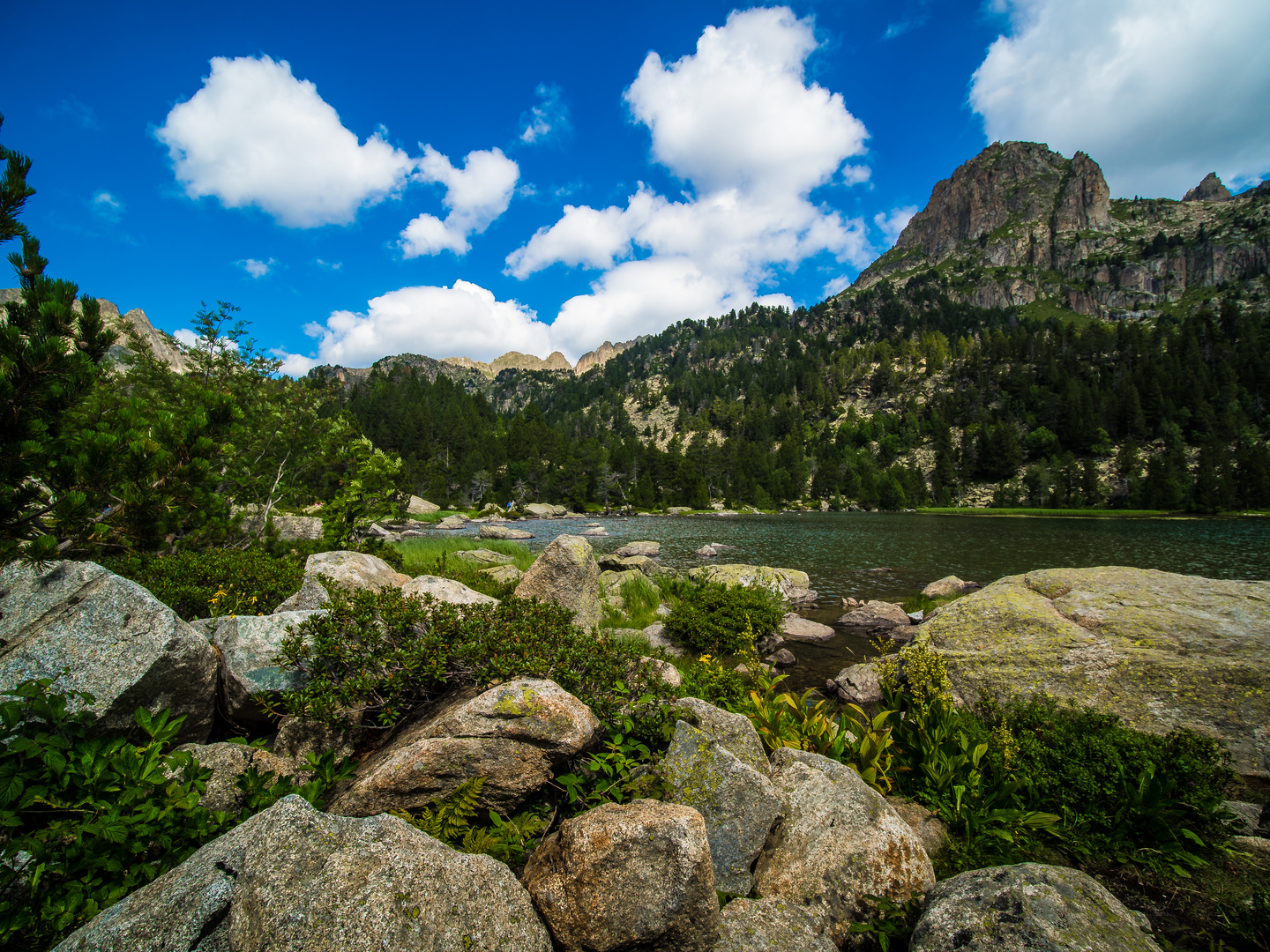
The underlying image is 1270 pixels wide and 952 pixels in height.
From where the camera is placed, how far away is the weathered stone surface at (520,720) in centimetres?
410

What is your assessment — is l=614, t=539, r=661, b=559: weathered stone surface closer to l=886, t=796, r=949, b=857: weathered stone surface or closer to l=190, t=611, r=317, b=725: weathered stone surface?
l=190, t=611, r=317, b=725: weathered stone surface

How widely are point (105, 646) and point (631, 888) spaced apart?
4.89 meters

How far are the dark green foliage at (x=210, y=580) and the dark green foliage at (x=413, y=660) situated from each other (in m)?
3.38

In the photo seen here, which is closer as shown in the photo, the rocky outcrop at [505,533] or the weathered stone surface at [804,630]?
the weathered stone surface at [804,630]

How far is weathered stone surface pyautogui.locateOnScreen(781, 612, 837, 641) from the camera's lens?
Answer: 50.9 feet

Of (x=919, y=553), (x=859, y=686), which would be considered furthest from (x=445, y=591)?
(x=919, y=553)

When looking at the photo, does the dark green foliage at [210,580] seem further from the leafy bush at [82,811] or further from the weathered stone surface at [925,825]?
the weathered stone surface at [925,825]

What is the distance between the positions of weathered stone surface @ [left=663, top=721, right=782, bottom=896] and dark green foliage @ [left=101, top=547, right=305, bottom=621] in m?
7.26

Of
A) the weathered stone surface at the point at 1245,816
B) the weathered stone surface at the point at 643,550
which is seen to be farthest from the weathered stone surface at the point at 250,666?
the weathered stone surface at the point at 643,550

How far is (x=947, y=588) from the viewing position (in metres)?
21.2

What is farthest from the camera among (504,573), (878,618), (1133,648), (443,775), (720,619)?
(504,573)

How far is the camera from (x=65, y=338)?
520 cm

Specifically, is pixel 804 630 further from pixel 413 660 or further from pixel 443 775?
pixel 443 775

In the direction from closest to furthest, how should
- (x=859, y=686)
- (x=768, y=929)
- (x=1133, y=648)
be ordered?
(x=768, y=929), (x=1133, y=648), (x=859, y=686)
